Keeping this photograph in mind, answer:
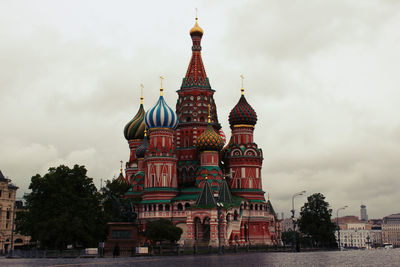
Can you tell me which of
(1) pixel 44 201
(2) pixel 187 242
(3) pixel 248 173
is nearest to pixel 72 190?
(1) pixel 44 201

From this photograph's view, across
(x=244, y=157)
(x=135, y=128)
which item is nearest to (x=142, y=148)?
(x=135, y=128)

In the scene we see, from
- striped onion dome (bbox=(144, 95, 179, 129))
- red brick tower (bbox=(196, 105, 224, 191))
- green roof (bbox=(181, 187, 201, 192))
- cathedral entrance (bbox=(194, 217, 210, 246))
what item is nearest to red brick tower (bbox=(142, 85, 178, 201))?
striped onion dome (bbox=(144, 95, 179, 129))

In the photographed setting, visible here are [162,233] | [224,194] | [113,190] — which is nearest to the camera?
[162,233]

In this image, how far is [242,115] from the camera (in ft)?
258

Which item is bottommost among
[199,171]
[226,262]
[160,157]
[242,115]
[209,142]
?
[226,262]

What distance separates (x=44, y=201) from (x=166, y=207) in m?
18.0

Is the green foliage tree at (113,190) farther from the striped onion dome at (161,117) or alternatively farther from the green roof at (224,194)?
the green roof at (224,194)

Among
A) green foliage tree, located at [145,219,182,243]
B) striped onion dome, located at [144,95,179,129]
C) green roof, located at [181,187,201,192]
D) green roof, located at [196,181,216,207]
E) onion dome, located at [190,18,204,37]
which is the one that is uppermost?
onion dome, located at [190,18,204,37]

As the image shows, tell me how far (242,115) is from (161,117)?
1327 centimetres

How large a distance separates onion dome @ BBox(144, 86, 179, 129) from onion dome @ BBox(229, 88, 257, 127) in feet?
32.8

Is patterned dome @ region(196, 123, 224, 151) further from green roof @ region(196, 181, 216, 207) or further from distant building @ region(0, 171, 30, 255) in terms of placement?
distant building @ region(0, 171, 30, 255)

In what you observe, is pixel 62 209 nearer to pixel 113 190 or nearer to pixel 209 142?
pixel 209 142

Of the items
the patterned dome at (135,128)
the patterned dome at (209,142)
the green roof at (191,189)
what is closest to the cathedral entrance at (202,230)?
the green roof at (191,189)

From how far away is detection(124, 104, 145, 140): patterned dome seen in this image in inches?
3494
